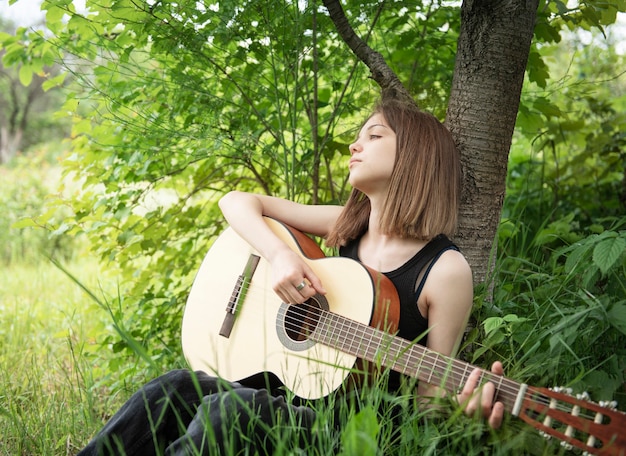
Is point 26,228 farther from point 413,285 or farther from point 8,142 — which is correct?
point 8,142

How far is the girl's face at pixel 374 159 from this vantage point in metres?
2.16

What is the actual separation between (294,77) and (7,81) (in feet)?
61.9

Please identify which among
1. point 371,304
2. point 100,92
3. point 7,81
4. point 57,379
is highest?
point 7,81

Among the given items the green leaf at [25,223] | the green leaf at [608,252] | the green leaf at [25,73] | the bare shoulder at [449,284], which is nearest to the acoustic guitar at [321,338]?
the bare shoulder at [449,284]

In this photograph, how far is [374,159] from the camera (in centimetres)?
217

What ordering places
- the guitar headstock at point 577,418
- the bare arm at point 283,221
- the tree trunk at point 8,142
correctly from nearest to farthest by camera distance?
the guitar headstock at point 577,418
the bare arm at point 283,221
the tree trunk at point 8,142

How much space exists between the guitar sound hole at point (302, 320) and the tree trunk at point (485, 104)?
67 centimetres

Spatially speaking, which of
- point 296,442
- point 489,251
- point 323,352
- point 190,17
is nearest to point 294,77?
point 190,17

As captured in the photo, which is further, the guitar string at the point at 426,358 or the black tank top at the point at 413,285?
the black tank top at the point at 413,285

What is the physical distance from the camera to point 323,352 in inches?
74.4

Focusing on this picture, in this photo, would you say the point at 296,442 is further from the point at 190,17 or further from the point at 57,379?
the point at 57,379

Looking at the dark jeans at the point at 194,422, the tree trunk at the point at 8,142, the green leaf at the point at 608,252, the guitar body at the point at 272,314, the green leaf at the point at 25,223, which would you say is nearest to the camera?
the dark jeans at the point at 194,422

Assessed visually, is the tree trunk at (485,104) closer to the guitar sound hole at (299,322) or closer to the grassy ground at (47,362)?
the guitar sound hole at (299,322)

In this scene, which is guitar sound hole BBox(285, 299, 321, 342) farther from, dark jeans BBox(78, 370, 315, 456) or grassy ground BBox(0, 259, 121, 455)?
grassy ground BBox(0, 259, 121, 455)
